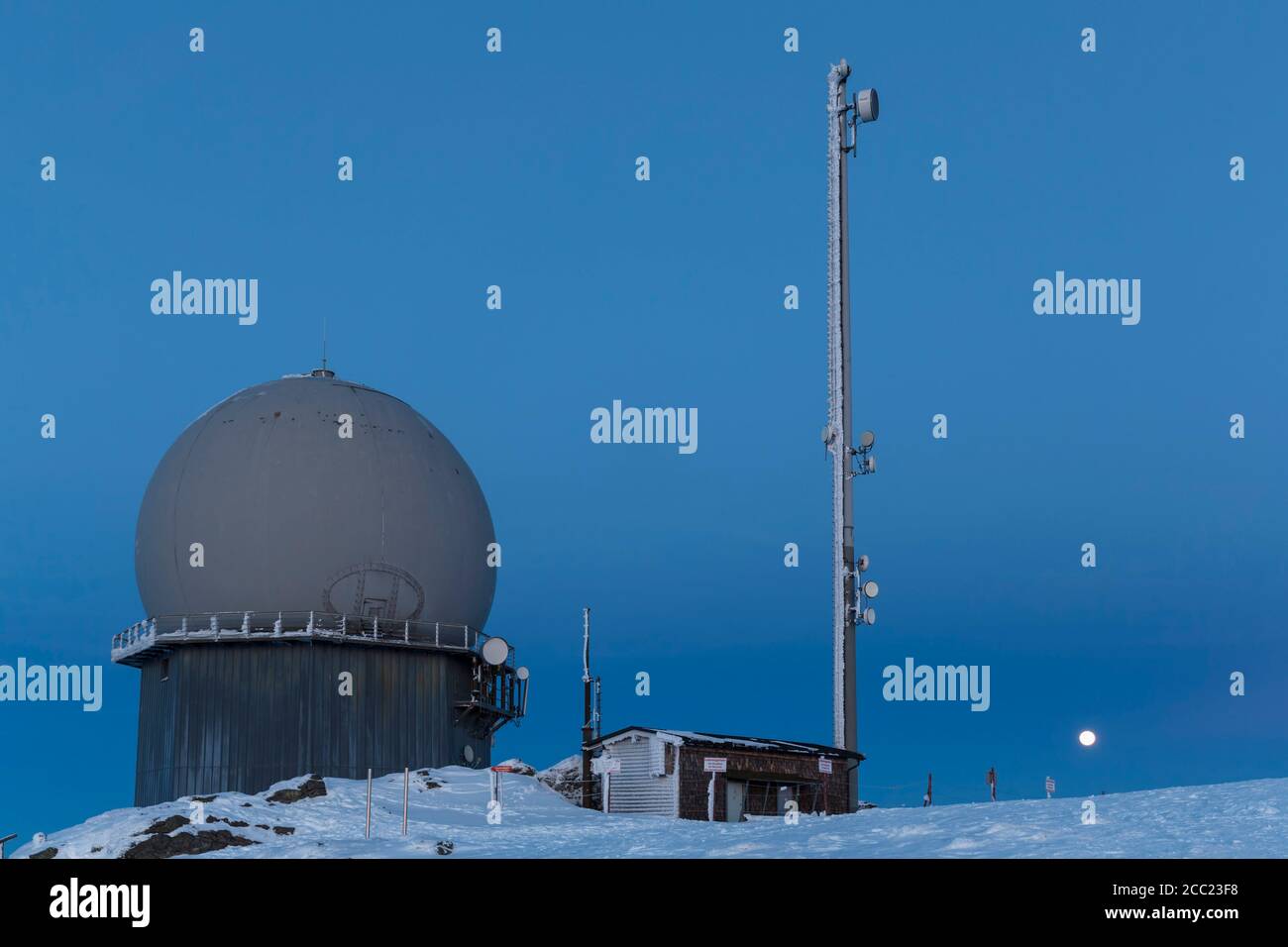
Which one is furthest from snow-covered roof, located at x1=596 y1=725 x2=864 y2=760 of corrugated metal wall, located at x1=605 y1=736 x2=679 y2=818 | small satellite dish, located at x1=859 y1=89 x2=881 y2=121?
small satellite dish, located at x1=859 y1=89 x2=881 y2=121

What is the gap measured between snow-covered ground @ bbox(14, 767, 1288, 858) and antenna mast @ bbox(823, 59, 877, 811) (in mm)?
7931

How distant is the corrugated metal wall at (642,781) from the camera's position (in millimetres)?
37688

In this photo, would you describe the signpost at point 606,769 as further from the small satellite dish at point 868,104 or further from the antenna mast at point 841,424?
the small satellite dish at point 868,104

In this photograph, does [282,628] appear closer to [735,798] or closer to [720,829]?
[735,798]

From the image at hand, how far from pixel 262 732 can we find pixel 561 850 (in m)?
21.4

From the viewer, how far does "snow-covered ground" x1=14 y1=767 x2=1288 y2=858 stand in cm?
1945

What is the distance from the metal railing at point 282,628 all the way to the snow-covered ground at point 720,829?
503cm

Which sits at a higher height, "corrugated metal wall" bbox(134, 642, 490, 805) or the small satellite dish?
the small satellite dish

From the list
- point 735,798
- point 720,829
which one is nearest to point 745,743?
point 735,798

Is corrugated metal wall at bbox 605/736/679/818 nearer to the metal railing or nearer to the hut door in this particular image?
the hut door

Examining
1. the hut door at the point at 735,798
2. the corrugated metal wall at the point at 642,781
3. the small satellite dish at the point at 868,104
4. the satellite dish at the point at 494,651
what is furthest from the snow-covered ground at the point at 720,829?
the small satellite dish at the point at 868,104

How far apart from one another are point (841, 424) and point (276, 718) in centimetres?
1824
